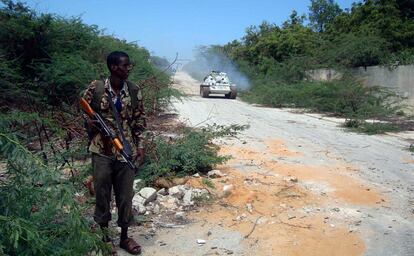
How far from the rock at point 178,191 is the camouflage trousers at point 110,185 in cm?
154

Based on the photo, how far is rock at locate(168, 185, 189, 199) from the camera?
536cm

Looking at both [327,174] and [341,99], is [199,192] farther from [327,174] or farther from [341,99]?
[341,99]

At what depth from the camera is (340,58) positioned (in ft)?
77.3

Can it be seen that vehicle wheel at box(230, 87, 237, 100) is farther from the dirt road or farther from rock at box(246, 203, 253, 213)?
rock at box(246, 203, 253, 213)

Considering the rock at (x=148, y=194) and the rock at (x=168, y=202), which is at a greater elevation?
the rock at (x=148, y=194)

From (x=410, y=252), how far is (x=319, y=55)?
76.3 ft

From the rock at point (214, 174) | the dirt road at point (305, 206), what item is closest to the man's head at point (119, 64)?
the dirt road at point (305, 206)

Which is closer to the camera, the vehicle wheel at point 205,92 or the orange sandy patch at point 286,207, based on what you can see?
the orange sandy patch at point 286,207

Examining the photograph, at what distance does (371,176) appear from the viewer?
6754 millimetres

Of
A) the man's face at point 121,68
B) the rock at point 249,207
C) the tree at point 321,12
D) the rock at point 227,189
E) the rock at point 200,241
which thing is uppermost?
the tree at point 321,12

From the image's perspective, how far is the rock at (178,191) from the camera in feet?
17.6

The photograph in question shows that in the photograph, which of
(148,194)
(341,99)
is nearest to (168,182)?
(148,194)

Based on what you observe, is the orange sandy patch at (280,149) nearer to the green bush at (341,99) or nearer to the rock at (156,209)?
the rock at (156,209)

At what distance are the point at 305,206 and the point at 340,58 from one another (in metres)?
19.9
